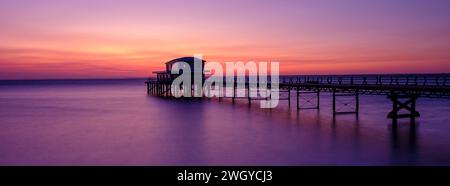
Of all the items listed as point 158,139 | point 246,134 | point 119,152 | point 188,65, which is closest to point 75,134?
point 158,139

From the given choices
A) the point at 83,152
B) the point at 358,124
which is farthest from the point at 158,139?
the point at 358,124

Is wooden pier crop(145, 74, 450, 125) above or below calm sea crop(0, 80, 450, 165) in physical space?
above

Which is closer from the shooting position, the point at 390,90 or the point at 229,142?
the point at 229,142

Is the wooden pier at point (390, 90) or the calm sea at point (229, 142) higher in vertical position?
the wooden pier at point (390, 90)

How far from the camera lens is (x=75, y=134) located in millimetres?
20859

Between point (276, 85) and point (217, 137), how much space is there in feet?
58.8

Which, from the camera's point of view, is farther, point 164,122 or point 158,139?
point 164,122

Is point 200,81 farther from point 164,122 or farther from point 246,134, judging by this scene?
point 246,134

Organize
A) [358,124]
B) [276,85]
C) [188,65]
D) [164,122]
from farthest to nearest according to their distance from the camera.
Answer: [188,65] → [276,85] → [164,122] → [358,124]

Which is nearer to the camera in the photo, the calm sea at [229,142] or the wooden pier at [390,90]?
the calm sea at [229,142]

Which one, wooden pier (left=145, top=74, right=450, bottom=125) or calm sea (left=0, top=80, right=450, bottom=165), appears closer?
calm sea (left=0, top=80, right=450, bottom=165)

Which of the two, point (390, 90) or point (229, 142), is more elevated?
point (390, 90)

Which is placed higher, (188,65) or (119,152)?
(188,65)
